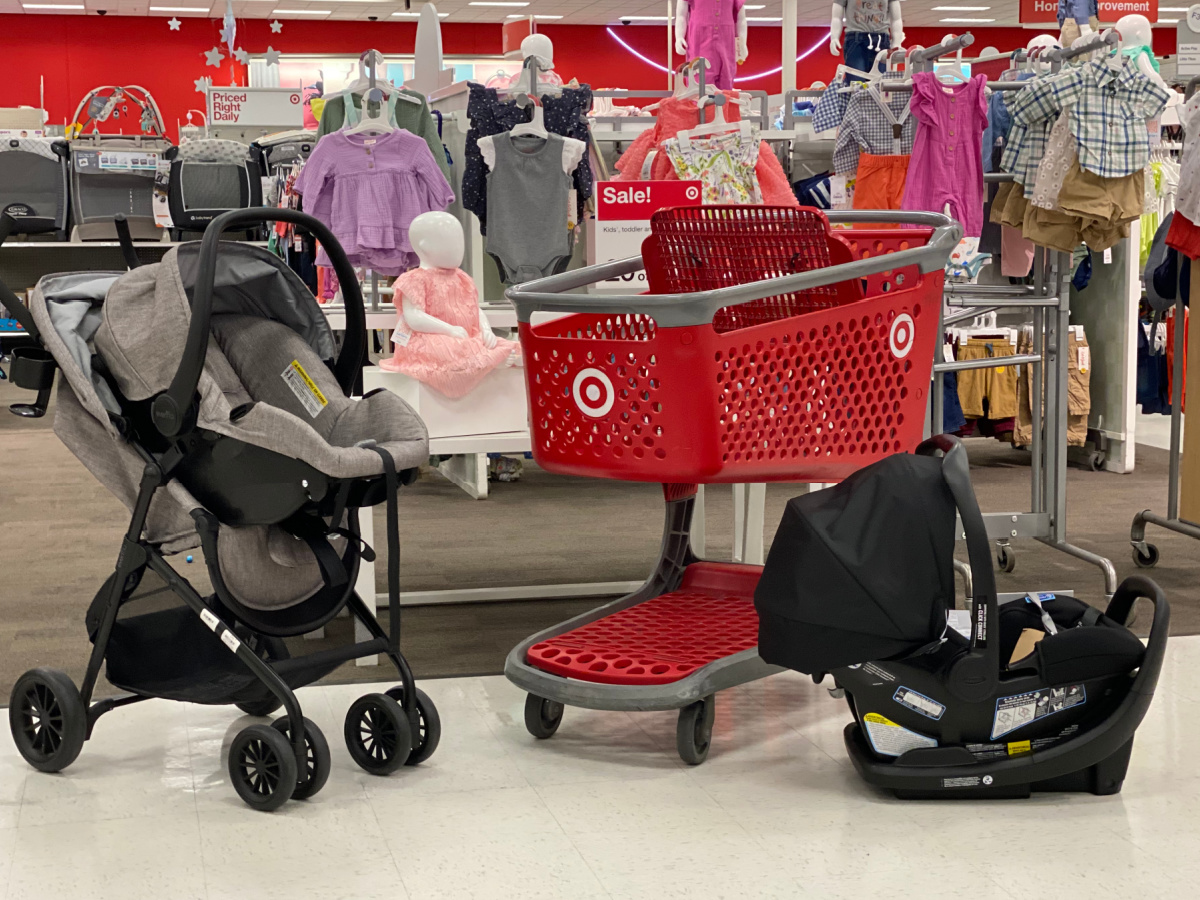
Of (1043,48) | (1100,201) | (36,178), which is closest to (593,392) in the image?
(1100,201)

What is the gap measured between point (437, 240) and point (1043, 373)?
6.29 feet

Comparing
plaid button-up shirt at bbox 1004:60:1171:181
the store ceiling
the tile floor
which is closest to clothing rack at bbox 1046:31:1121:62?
plaid button-up shirt at bbox 1004:60:1171:181

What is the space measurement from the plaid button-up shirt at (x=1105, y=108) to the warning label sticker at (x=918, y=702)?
229 centimetres

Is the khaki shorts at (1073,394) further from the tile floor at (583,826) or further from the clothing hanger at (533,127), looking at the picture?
the tile floor at (583,826)

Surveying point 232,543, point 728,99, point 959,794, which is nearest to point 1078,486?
point 728,99

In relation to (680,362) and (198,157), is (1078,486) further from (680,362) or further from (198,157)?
(198,157)

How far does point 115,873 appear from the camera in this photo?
209cm

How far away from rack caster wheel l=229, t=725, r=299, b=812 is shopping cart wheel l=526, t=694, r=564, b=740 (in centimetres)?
53

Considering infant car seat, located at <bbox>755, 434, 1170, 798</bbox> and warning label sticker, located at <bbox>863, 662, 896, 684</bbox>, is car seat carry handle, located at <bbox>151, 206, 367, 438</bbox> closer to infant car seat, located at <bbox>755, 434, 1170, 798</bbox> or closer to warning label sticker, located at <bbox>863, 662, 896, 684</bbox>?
infant car seat, located at <bbox>755, 434, 1170, 798</bbox>

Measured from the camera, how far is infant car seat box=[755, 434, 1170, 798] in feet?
7.38

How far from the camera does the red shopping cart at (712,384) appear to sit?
2447 millimetres

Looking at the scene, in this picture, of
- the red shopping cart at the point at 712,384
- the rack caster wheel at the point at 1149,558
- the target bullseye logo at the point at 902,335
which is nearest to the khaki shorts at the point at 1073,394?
the rack caster wheel at the point at 1149,558

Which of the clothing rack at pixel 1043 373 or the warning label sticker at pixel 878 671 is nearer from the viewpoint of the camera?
the warning label sticker at pixel 878 671

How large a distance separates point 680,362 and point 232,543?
0.86m
